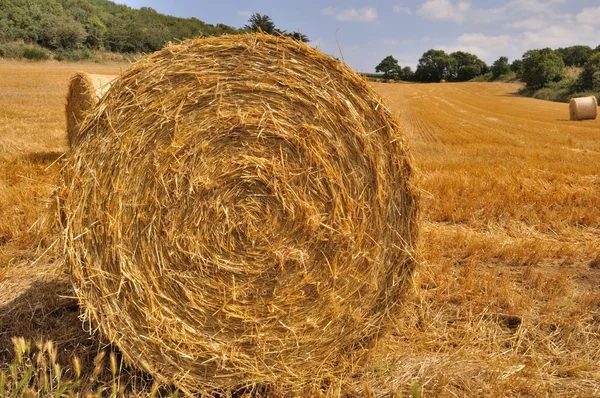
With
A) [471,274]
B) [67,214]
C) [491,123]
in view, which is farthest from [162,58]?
[491,123]

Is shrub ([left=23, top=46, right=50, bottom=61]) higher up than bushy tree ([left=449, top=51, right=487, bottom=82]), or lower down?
lower down

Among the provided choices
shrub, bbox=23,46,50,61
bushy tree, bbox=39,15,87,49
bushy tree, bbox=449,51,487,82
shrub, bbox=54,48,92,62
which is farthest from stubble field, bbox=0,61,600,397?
bushy tree, bbox=449,51,487,82

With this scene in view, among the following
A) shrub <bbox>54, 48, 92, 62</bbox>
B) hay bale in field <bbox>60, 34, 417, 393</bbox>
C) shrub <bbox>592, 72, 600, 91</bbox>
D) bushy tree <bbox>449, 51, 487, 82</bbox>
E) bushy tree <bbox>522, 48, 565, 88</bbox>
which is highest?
bushy tree <bbox>449, 51, 487, 82</bbox>

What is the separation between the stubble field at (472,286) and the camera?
2832mm

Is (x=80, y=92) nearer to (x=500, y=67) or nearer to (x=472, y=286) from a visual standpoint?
(x=472, y=286)

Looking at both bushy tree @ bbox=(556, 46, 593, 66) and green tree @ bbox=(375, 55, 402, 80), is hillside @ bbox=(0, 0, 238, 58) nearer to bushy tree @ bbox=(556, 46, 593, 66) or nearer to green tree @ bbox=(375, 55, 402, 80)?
green tree @ bbox=(375, 55, 402, 80)

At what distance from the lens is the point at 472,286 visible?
3777mm

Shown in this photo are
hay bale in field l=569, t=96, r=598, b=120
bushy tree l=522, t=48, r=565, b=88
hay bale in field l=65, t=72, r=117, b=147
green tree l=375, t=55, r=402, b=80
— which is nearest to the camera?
hay bale in field l=65, t=72, r=117, b=147

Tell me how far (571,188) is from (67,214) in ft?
22.8

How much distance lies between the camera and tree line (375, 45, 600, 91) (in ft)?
140

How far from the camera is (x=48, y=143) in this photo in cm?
861

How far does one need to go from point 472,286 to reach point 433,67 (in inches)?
3109

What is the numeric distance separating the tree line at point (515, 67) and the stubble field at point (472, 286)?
40.4 m

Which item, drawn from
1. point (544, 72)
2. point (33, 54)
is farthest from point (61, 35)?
point (544, 72)
